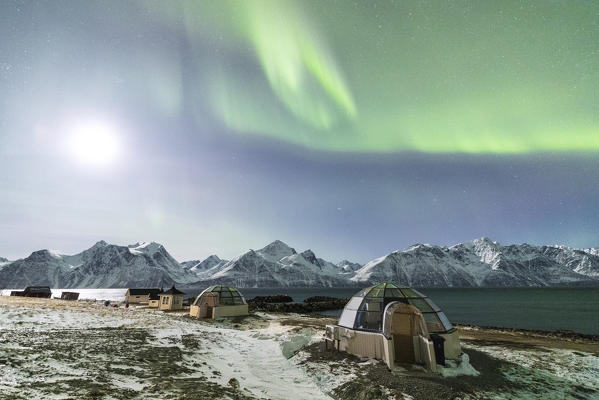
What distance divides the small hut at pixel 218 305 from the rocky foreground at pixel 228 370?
48.1 feet

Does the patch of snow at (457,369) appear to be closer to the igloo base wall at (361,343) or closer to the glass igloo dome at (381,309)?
the glass igloo dome at (381,309)

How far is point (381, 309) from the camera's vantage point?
19328mm

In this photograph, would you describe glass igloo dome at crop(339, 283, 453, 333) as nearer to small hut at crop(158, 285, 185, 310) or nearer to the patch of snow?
the patch of snow

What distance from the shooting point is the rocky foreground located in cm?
1070

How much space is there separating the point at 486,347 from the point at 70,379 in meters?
28.1

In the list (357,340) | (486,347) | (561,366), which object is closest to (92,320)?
(357,340)

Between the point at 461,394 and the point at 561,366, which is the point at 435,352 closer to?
the point at 461,394

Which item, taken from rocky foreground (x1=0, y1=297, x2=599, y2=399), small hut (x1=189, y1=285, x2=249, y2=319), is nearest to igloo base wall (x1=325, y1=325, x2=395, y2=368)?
rocky foreground (x1=0, y1=297, x2=599, y2=399)

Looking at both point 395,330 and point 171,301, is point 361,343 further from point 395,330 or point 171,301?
point 171,301

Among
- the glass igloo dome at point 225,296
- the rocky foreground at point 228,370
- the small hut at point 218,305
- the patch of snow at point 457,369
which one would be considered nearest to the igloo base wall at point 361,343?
the rocky foreground at point 228,370

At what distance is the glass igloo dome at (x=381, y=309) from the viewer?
19.2 meters

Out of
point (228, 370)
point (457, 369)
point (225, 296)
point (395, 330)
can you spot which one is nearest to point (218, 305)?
point (225, 296)

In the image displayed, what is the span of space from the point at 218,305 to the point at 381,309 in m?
26.1

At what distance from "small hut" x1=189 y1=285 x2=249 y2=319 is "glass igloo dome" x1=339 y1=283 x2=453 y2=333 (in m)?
22.3
